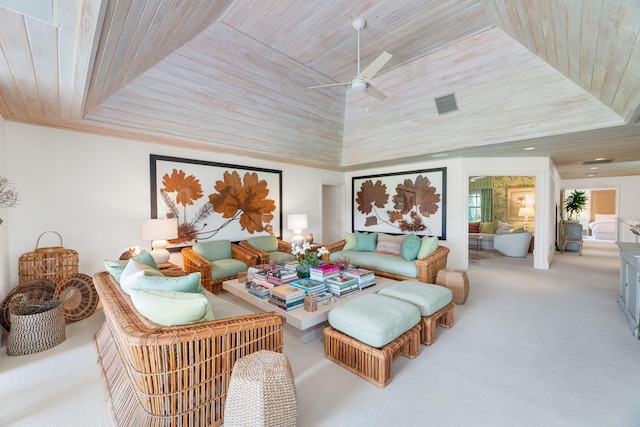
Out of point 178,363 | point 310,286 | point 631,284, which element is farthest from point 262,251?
point 631,284

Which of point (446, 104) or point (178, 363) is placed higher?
point (446, 104)

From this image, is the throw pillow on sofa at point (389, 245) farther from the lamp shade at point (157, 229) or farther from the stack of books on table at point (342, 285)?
the lamp shade at point (157, 229)

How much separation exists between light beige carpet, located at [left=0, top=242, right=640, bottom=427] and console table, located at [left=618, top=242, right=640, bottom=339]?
0.47ft

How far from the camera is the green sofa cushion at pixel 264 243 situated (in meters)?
4.97

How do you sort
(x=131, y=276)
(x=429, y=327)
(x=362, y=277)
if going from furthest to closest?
(x=362, y=277), (x=429, y=327), (x=131, y=276)

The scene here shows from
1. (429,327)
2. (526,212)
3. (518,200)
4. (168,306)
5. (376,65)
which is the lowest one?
(429,327)

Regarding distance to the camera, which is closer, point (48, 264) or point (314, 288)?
point (314, 288)

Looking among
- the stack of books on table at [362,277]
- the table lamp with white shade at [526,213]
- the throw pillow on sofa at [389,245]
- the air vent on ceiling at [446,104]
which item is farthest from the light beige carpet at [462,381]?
the table lamp with white shade at [526,213]

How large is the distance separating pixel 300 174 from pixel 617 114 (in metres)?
5.16

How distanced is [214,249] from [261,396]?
3.42 meters

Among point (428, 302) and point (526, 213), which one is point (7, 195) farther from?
point (526, 213)

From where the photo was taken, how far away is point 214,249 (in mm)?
4402

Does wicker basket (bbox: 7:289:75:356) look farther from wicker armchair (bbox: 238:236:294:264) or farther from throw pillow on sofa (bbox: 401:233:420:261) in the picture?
throw pillow on sofa (bbox: 401:233:420:261)

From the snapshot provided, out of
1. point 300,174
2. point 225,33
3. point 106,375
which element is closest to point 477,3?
point 225,33
